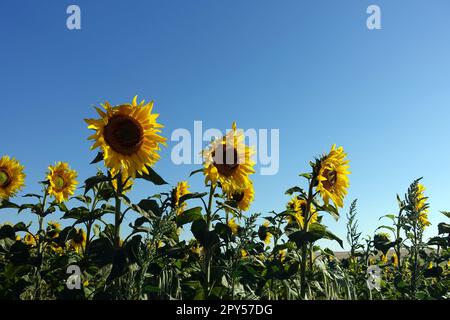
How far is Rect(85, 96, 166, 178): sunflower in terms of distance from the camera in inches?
192

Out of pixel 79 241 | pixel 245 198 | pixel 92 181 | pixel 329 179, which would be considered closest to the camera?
pixel 92 181

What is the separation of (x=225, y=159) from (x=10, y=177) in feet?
18.0

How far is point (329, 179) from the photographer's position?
5.92m

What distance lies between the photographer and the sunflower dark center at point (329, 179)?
5925 millimetres

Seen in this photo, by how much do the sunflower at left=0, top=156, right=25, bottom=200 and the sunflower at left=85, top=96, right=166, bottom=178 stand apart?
502 centimetres

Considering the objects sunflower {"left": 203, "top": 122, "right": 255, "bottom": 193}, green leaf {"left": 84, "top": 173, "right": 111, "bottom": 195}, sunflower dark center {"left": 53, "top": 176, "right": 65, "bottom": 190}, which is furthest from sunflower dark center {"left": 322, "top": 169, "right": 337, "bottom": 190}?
sunflower dark center {"left": 53, "top": 176, "right": 65, "bottom": 190}

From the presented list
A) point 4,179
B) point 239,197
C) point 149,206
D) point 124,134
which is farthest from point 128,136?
point 4,179

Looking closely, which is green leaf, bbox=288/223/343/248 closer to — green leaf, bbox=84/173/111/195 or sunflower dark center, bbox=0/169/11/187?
green leaf, bbox=84/173/111/195

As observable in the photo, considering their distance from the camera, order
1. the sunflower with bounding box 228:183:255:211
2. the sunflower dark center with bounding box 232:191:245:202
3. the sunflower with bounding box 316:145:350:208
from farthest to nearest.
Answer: the sunflower with bounding box 228:183:255:211 → the sunflower dark center with bounding box 232:191:245:202 → the sunflower with bounding box 316:145:350:208

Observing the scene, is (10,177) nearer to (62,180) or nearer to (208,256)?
(62,180)

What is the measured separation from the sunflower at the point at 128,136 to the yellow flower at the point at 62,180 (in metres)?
4.33

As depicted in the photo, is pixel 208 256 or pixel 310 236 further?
pixel 310 236

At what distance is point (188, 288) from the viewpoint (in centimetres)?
468
